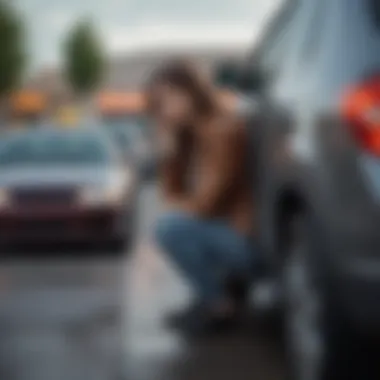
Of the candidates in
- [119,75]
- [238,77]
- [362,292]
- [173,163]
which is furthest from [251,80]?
[119,75]

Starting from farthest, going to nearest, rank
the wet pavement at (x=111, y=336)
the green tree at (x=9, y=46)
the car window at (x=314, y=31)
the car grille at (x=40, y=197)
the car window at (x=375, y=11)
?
the green tree at (x=9, y=46) < the car grille at (x=40, y=197) < the wet pavement at (x=111, y=336) < the car window at (x=314, y=31) < the car window at (x=375, y=11)

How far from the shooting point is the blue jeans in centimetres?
719

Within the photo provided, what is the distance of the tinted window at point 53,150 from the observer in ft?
42.8

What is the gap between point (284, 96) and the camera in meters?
6.01

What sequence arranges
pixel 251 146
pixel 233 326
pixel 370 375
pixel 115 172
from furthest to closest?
pixel 115 172 < pixel 233 326 < pixel 251 146 < pixel 370 375

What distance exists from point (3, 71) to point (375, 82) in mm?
65127

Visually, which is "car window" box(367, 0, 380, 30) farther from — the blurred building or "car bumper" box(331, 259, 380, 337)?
the blurred building

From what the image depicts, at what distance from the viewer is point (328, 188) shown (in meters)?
5.14

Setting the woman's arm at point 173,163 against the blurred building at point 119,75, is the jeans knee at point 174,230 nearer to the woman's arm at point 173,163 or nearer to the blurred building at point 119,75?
the woman's arm at point 173,163

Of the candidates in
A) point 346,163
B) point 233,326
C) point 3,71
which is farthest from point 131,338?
point 3,71

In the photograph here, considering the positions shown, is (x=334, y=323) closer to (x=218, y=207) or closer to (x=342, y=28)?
(x=342, y=28)

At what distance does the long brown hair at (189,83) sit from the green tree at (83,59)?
3732 inches

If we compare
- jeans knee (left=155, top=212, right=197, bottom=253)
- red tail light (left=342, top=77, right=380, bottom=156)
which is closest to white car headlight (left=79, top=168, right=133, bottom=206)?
jeans knee (left=155, top=212, right=197, bottom=253)

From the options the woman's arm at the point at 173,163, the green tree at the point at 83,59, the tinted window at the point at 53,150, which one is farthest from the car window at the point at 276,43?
the green tree at the point at 83,59
